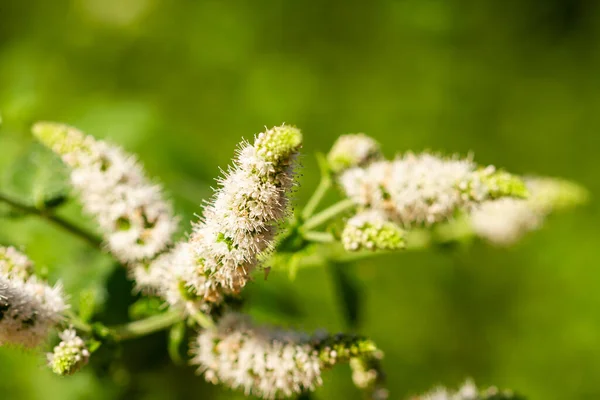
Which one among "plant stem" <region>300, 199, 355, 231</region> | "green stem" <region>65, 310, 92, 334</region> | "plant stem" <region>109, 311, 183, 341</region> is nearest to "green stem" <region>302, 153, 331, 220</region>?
"plant stem" <region>300, 199, 355, 231</region>

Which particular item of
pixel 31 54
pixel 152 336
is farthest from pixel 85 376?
pixel 31 54

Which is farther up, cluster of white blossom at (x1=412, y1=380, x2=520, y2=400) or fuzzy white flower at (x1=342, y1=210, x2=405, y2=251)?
fuzzy white flower at (x1=342, y1=210, x2=405, y2=251)

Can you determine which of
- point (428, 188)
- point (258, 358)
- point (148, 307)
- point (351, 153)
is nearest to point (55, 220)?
point (148, 307)

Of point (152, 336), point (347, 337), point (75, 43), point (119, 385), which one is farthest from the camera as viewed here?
point (75, 43)

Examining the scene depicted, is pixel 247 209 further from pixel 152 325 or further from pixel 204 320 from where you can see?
pixel 152 325

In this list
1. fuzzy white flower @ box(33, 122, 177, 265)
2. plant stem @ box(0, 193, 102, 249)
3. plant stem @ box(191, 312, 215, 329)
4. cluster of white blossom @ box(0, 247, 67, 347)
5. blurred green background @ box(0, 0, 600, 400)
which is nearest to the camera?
cluster of white blossom @ box(0, 247, 67, 347)

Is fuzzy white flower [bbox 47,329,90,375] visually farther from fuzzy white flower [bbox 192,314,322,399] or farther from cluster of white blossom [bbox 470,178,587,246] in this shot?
cluster of white blossom [bbox 470,178,587,246]

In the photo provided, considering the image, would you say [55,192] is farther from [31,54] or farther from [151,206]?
[31,54]
